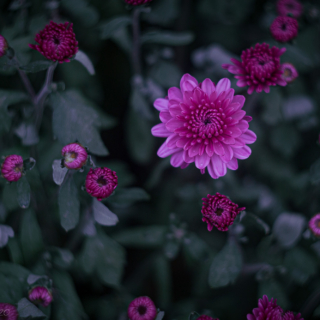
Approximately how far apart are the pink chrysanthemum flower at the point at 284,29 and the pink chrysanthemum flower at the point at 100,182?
769mm

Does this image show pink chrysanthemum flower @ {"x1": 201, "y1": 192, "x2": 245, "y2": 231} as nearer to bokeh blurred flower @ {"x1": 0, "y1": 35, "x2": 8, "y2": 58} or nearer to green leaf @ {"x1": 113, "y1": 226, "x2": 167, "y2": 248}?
green leaf @ {"x1": 113, "y1": 226, "x2": 167, "y2": 248}

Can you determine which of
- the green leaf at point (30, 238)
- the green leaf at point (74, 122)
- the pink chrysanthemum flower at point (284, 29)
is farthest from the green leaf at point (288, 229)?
the green leaf at point (30, 238)

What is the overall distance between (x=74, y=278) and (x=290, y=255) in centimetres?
112

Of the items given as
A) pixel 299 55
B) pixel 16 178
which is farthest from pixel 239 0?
pixel 16 178

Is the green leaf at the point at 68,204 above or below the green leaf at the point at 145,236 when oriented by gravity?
above

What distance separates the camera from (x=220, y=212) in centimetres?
84

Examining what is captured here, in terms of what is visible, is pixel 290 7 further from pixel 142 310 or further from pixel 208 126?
pixel 142 310

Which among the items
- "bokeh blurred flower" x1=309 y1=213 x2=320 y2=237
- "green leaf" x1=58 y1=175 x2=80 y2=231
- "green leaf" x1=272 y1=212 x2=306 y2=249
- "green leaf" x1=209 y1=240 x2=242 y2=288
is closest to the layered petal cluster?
"green leaf" x1=209 y1=240 x2=242 y2=288

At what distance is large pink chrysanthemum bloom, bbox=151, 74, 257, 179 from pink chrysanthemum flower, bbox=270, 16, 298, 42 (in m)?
0.35

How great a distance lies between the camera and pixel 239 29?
1.88 meters

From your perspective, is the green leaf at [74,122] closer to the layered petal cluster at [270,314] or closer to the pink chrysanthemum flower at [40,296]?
the pink chrysanthemum flower at [40,296]

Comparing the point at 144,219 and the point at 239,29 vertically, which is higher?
the point at 239,29

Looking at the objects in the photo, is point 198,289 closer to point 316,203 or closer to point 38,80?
point 316,203

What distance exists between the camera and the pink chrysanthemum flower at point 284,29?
3.35 ft
